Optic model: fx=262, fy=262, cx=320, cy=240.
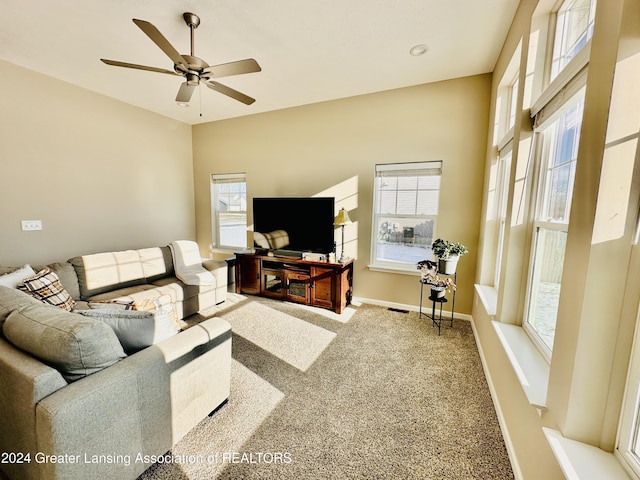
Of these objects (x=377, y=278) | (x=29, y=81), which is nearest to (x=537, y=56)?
(x=377, y=278)

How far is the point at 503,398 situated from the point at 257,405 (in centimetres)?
168

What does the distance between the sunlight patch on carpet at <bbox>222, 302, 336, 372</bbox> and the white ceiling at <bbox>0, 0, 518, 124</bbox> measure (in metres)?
2.95

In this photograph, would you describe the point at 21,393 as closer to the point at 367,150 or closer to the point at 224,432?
the point at 224,432

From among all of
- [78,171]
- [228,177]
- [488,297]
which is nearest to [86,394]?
[488,297]

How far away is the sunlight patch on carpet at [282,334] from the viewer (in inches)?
100

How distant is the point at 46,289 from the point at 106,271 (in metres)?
0.87

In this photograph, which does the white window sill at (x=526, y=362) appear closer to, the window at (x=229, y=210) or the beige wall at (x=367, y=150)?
the beige wall at (x=367, y=150)

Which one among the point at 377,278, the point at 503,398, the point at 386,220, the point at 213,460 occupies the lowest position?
the point at 213,460

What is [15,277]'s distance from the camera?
2172mm

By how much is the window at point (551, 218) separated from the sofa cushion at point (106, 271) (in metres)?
4.06

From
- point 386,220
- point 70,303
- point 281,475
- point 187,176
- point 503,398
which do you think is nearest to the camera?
point 281,475

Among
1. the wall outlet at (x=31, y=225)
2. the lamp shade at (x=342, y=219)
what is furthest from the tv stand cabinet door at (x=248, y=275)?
the wall outlet at (x=31, y=225)

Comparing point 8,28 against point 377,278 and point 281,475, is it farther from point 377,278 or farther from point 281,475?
point 377,278

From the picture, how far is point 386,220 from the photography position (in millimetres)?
3744
